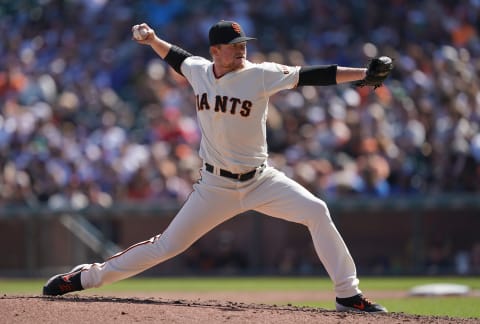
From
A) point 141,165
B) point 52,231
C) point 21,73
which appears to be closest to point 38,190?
point 52,231

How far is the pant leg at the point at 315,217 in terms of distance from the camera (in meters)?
6.32

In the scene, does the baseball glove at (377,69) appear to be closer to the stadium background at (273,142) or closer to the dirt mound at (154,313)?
the dirt mound at (154,313)

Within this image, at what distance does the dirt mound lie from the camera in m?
5.79

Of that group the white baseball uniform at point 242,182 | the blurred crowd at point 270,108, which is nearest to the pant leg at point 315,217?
the white baseball uniform at point 242,182

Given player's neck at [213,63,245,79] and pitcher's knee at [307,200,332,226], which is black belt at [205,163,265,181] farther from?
player's neck at [213,63,245,79]

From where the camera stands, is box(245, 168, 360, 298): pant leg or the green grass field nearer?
box(245, 168, 360, 298): pant leg

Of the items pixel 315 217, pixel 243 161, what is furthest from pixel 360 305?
pixel 243 161

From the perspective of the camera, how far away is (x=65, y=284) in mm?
6715

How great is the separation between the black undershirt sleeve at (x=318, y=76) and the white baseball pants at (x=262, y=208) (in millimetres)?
674

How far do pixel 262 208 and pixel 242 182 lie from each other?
0.26 meters

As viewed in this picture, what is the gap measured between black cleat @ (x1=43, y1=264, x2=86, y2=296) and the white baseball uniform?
472 mm

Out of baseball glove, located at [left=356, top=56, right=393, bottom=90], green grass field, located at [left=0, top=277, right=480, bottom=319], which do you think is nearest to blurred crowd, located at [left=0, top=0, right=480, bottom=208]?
green grass field, located at [left=0, top=277, right=480, bottom=319]

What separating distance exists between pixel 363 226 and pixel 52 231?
459cm

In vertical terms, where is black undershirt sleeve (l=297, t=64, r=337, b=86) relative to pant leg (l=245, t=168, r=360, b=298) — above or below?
above
